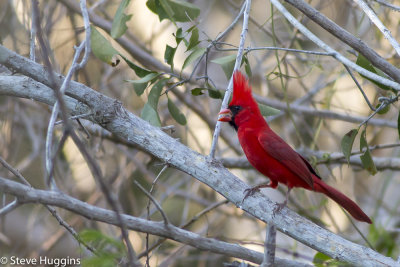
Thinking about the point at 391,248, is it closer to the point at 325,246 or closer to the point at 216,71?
the point at 325,246

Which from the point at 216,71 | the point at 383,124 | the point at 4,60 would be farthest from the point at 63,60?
the point at 383,124

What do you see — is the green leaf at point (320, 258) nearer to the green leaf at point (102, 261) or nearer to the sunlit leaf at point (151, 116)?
the sunlit leaf at point (151, 116)

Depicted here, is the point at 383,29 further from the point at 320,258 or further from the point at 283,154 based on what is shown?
the point at 320,258

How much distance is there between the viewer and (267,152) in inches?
133

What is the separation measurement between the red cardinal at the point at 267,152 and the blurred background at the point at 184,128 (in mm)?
917

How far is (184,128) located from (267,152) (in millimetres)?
2327

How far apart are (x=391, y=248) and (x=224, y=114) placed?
1.72 metres

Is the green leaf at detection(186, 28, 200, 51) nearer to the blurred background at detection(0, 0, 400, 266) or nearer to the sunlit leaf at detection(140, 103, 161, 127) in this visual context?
the sunlit leaf at detection(140, 103, 161, 127)

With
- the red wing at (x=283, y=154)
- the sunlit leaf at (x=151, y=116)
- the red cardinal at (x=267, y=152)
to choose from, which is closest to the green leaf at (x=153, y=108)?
the sunlit leaf at (x=151, y=116)

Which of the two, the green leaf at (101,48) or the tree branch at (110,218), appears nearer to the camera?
the tree branch at (110,218)

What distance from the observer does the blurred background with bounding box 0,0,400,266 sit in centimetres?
477

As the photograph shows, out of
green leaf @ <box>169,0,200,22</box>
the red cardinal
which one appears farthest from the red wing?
green leaf @ <box>169,0,200,22</box>

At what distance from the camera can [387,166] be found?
4.17m

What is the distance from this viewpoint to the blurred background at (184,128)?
188 inches
